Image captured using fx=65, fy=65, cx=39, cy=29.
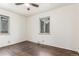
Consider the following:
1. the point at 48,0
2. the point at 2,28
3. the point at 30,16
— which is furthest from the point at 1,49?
the point at 48,0

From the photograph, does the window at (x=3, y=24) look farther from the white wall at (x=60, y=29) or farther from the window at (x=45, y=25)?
the window at (x=45, y=25)

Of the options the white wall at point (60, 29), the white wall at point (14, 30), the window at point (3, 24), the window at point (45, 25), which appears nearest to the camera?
the window at point (3, 24)

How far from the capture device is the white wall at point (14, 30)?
1157mm

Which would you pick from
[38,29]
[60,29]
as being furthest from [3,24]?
A: [60,29]

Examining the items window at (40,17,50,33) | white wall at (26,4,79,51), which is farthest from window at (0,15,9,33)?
→ window at (40,17,50,33)

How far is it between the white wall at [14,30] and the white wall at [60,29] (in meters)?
0.15

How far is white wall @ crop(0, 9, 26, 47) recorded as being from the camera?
3.80 feet

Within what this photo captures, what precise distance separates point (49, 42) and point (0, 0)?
1330mm

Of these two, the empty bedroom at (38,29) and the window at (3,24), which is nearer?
the window at (3,24)

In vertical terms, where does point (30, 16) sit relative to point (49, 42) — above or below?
above

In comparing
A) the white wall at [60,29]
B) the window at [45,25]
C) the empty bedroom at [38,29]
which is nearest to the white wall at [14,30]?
the empty bedroom at [38,29]

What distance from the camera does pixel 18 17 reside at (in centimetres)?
132

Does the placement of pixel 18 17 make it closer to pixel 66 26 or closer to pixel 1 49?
pixel 1 49

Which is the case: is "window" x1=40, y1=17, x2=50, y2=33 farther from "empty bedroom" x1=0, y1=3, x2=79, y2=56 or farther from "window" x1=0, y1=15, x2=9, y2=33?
"window" x1=0, y1=15, x2=9, y2=33
